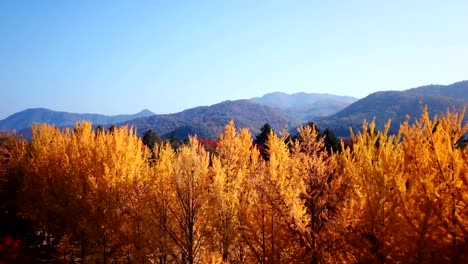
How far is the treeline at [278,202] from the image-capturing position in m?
8.66

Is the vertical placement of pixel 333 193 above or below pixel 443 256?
above

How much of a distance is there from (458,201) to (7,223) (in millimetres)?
32128

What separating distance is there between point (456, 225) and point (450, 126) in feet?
8.91

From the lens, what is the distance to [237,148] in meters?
24.0

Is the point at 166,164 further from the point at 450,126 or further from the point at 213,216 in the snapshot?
the point at 450,126

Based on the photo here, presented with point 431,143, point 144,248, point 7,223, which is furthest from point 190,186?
point 7,223

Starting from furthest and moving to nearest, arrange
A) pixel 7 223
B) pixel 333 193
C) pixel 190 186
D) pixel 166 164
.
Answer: pixel 7 223 → pixel 166 164 → pixel 190 186 → pixel 333 193

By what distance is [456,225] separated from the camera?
8.22 m

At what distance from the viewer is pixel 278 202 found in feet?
34.1

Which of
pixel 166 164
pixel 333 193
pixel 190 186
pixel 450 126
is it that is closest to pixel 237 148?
pixel 166 164

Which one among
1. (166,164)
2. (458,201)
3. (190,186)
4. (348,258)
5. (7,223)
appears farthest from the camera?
(7,223)

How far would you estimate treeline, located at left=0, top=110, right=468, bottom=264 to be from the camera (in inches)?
341

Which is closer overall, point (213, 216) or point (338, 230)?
point (338, 230)

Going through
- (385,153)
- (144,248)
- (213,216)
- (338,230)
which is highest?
(385,153)
